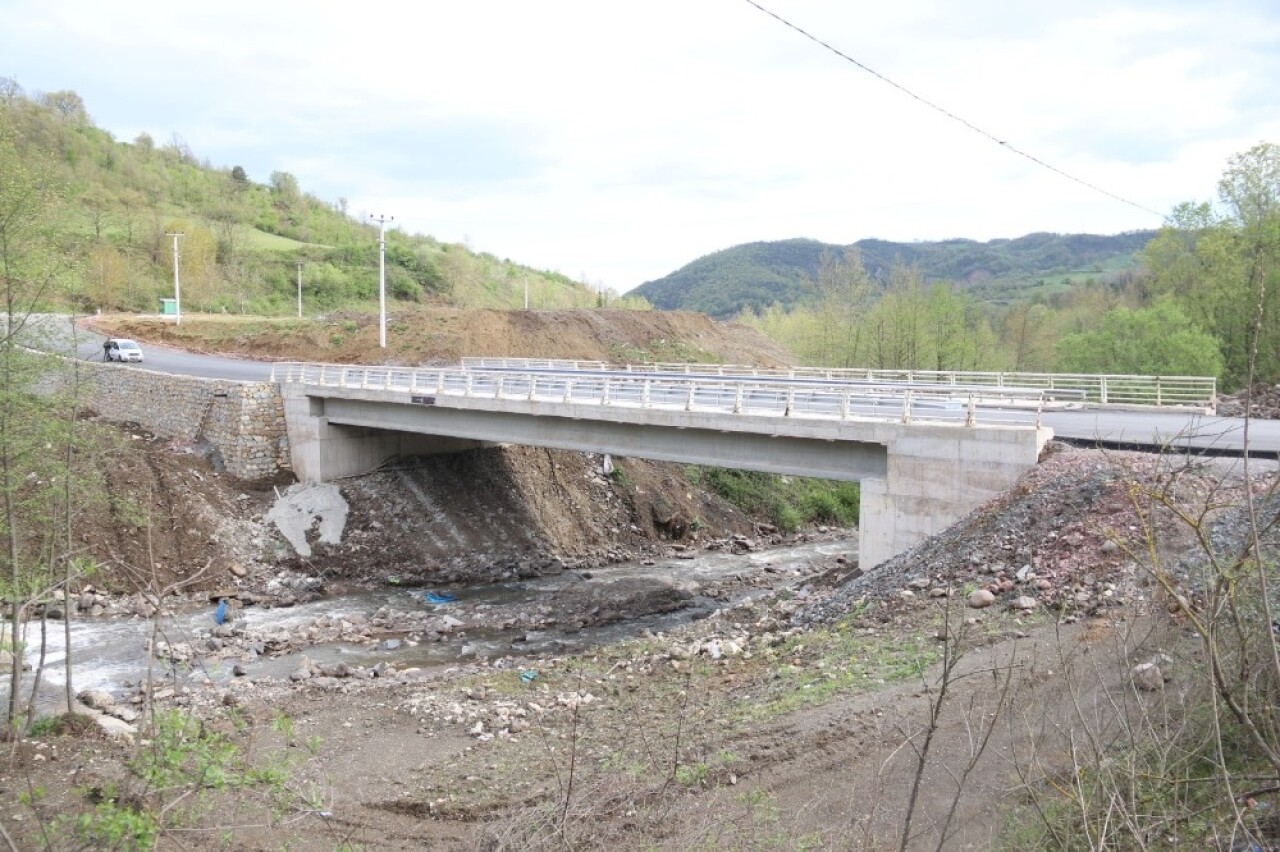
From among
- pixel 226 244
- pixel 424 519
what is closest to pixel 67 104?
pixel 226 244

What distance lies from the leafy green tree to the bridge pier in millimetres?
20331

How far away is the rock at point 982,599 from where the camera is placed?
1309 cm

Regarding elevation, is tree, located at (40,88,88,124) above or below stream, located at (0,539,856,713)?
above

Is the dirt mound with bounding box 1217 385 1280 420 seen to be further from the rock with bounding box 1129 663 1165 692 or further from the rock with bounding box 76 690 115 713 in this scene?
the rock with bounding box 76 690 115 713

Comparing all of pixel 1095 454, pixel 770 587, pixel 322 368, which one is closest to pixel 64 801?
pixel 1095 454

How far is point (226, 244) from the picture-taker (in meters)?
82.4

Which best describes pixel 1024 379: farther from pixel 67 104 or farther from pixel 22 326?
pixel 67 104

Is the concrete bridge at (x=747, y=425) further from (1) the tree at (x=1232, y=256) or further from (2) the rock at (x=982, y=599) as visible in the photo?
(1) the tree at (x=1232, y=256)

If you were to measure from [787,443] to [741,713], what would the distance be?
347 inches

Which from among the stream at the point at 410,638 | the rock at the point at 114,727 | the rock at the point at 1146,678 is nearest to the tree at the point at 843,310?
the stream at the point at 410,638

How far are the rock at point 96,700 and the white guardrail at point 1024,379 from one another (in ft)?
63.5

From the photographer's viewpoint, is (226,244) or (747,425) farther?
(226,244)

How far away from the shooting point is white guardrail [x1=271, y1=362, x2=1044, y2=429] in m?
17.3

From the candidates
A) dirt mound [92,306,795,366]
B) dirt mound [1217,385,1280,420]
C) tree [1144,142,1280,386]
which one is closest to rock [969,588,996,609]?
dirt mound [1217,385,1280,420]
